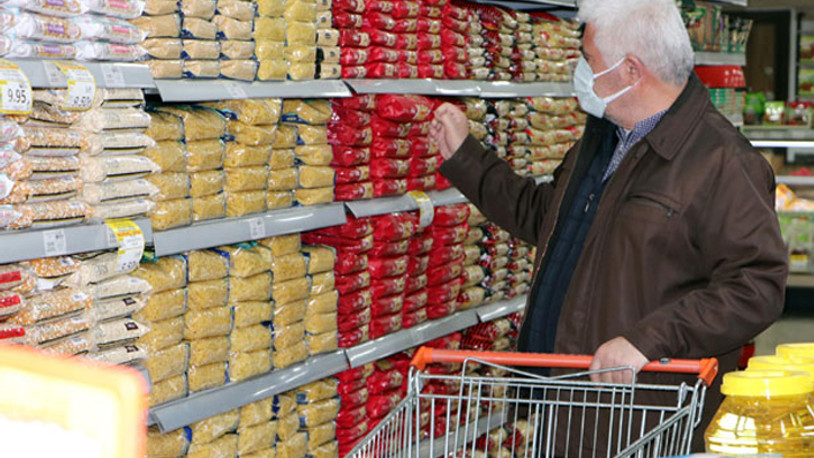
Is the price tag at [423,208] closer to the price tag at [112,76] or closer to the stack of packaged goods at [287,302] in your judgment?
the stack of packaged goods at [287,302]

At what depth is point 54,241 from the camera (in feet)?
7.55

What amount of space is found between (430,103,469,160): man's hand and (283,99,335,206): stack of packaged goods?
361 millimetres

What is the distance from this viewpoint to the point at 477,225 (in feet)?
14.6

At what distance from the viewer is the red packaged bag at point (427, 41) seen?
3.90m

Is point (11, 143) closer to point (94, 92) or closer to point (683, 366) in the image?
point (94, 92)

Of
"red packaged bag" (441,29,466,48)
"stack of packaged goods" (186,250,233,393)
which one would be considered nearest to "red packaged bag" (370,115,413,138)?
"red packaged bag" (441,29,466,48)

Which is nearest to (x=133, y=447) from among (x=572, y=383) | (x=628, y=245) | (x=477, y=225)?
(x=572, y=383)

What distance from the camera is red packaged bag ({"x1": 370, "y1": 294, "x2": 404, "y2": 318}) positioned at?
3729 millimetres

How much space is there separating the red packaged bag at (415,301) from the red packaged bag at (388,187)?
406 mm

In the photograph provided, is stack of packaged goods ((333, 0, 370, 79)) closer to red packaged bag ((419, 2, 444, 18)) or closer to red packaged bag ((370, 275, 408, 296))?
red packaged bag ((419, 2, 444, 18))

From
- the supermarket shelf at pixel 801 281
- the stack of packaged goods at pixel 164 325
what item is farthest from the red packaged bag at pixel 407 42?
the supermarket shelf at pixel 801 281

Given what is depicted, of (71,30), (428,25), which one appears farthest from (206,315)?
(428,25)

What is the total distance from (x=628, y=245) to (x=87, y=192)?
1319 mm

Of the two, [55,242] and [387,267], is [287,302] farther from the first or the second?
[55,242]
